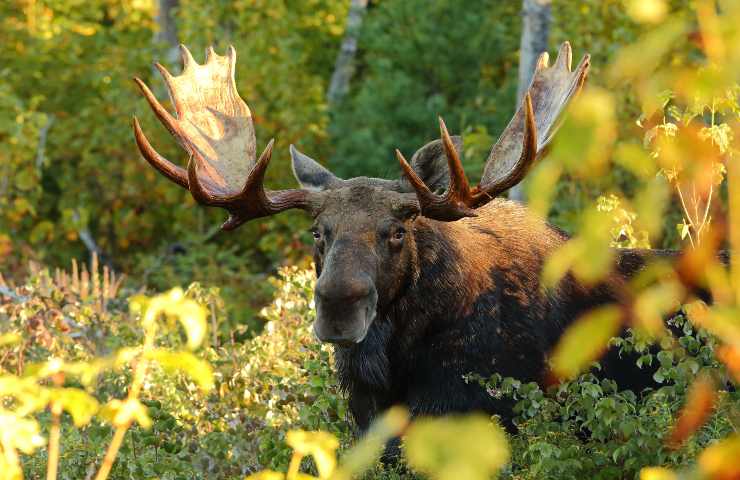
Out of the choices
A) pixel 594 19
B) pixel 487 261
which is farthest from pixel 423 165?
pixel 594 19

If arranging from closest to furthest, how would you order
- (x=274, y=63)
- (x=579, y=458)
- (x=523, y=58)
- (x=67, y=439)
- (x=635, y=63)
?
(x=635, y=63)
(x=579, y=458)
(x=67, y=439)
(x=523, y=58)
(x=274, y=63)

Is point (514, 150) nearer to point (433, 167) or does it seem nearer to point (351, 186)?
point (433, 167)

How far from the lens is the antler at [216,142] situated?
19.5 feet

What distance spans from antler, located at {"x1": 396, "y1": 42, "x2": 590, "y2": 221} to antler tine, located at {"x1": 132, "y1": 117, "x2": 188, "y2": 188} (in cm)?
123

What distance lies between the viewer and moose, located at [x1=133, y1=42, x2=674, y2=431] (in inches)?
211

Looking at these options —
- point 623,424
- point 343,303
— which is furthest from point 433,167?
point 623,424

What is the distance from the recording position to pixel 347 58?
601 inches

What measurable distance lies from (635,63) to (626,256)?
4.44 metres

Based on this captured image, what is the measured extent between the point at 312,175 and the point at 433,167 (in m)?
0.61

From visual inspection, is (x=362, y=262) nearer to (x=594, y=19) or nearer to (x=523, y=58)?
(x=523, y=58)

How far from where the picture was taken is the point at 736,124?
5.90m

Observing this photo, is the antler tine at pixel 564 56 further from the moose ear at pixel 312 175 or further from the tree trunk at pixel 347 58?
the tree trunk at pixel 347 58

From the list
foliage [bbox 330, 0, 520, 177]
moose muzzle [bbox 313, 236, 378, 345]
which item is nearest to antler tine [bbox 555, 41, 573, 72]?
moose muzzle [bbox 313, 236, 378, 345]

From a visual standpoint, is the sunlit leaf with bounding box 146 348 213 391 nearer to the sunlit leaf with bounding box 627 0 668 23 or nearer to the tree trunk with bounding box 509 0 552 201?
the sunlit leaf with bounding box 627 0 668 23
